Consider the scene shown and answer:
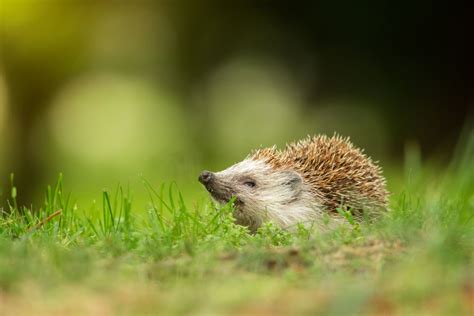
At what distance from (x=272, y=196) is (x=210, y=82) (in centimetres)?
1331

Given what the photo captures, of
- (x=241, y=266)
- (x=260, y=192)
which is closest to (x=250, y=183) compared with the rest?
(x=260, y=192)

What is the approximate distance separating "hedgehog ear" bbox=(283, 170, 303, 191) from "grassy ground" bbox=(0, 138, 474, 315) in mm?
1217

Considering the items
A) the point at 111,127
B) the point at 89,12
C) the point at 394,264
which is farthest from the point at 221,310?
the point at 111,127

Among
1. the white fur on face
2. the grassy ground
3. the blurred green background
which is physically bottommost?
the grassy ground

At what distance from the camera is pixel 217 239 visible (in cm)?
531

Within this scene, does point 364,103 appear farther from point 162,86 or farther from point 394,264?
point 394,264

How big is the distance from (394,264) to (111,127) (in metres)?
18.1

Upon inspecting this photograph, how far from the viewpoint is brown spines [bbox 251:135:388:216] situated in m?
7.09

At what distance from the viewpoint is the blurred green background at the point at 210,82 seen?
17.2 meters

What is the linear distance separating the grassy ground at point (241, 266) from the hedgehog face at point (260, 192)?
918mm

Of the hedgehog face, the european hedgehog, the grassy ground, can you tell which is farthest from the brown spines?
the grassy ground

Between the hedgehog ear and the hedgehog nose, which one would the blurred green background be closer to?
the hedgehog ear

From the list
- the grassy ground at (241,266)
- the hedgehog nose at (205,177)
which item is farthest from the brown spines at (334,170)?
the grassy ground at (241,266)

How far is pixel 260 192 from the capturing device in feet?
24.0
